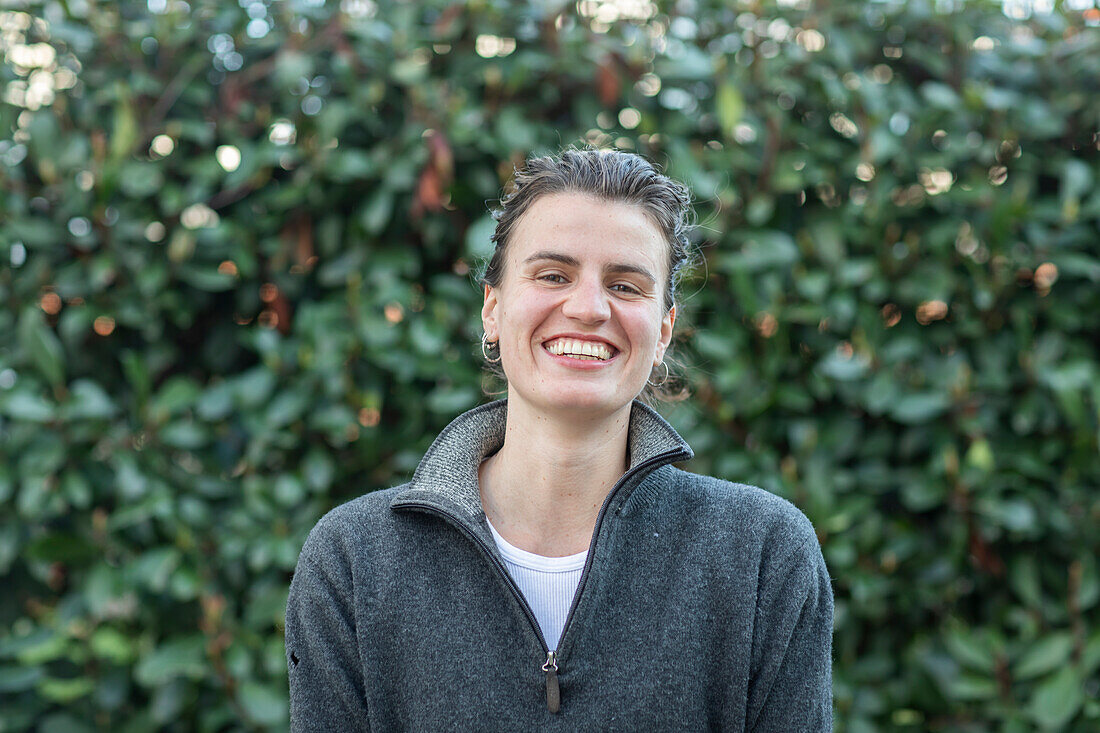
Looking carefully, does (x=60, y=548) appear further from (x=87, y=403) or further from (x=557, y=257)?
(x=557, y=257)

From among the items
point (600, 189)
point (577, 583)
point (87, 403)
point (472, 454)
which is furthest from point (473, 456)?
point (87, 403)

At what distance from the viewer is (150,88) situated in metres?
2.39

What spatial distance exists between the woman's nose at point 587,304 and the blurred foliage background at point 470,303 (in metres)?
0.88

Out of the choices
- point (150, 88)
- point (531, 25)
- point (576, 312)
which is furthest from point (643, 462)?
point (150, 88)

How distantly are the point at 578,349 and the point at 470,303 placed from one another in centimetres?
105

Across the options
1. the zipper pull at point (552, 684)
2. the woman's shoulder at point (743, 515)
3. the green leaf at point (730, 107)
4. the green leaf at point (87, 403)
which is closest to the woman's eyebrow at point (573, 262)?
the woman's shoulder at point (743, 515)

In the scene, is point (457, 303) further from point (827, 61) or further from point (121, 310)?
point (827, 61)

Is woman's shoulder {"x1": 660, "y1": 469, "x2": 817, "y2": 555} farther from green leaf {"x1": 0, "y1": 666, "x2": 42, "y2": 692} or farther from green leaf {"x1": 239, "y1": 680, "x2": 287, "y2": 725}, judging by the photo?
green leaf {"x1": 0, "y1": 666, "x2": 42, "y2": 692}

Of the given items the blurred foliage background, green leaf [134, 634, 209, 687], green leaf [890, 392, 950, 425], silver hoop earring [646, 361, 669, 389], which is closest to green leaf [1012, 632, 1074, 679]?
the blurred foliage background

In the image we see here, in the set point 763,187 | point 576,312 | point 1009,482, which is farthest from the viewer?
point 763,187

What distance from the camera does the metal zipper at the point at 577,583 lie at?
1363 mm

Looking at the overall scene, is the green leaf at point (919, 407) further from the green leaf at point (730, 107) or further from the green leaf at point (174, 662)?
the green leaf at point (174, 662)

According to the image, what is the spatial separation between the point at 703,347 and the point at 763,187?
46 centimetres

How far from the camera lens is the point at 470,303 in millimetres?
2441
